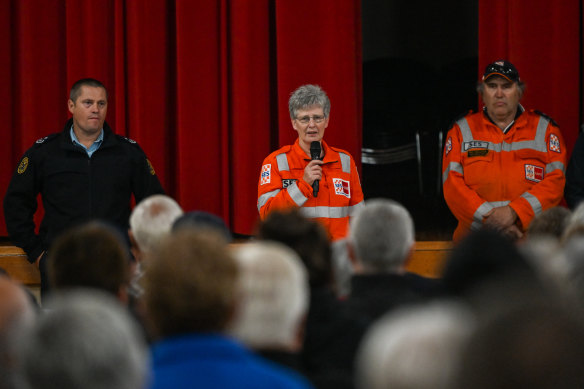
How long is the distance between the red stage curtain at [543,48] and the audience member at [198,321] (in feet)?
11.5

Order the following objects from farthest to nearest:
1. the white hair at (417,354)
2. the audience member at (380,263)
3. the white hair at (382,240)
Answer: the white hair at (382,240), the audience member at (380,263), the white hair at (417,354)

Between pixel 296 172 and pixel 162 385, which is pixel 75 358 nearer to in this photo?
pixel 162 385

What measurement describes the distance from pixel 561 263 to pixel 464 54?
13.5 feet

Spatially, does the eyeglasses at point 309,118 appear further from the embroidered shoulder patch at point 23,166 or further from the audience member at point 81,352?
the audience member at point 81,352

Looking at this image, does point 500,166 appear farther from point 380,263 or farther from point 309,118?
point 380,263

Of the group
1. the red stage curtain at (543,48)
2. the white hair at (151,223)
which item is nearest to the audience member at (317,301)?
the white hair at (151,223)

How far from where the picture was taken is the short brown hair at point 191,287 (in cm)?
121

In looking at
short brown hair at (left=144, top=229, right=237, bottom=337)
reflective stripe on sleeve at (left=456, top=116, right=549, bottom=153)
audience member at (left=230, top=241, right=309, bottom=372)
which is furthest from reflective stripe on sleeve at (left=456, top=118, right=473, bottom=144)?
short brown hair at (left=144, top=229, right=237, bottom=337)

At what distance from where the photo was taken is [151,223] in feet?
7.73

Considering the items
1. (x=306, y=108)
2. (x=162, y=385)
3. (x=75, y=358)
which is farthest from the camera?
(x=306, y=108)

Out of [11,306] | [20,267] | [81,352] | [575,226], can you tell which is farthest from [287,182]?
[81,352]

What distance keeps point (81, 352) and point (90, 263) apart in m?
0.72

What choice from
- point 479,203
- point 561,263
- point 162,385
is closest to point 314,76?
point 479,203

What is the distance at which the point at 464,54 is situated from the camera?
5.45m
